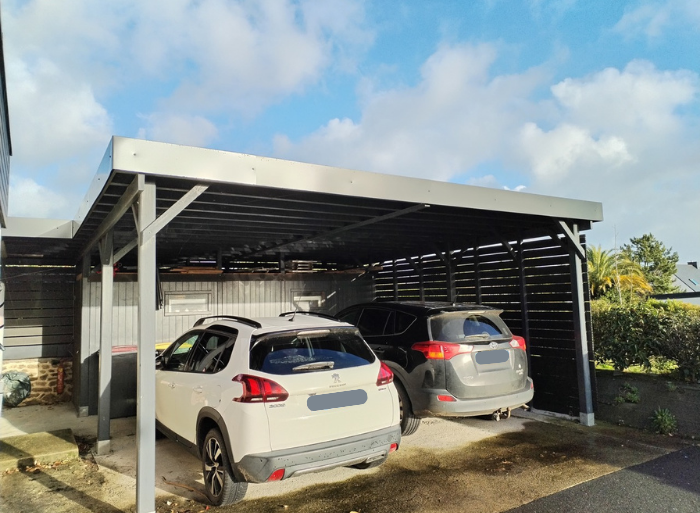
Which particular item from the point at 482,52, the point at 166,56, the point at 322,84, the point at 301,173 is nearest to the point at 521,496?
the point at 301,173

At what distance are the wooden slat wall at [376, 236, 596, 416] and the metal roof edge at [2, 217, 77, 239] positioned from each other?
6507mm

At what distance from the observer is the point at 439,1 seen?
30.2 feet

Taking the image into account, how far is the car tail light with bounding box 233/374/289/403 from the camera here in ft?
11.0

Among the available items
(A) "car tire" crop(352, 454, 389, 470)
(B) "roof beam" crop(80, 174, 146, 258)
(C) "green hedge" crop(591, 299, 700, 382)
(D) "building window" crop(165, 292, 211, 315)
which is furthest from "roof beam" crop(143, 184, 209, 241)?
(C) "green hedge" crop(591, 299, 700, 382)

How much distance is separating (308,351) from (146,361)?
4.28 ft

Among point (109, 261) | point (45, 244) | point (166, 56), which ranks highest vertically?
point (166, 56)

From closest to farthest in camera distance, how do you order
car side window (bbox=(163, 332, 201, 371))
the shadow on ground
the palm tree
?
the shadow on ground
car side window (bbox=(163, 332, 201, 371))
the palm tree

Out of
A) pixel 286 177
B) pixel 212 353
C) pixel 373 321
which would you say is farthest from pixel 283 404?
pixel 373 321

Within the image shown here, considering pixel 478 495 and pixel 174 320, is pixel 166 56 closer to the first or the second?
pixel 174 320

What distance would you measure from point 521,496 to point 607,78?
37.2 feet

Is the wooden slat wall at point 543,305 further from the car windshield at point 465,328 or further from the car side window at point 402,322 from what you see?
the car side window at point 402,322

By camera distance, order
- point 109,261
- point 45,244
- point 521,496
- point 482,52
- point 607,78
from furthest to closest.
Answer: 1. point 607,78
2. point 482,52
3. point 45,244
4. point 109,261
5. point 521,496

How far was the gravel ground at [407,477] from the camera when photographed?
148 inches

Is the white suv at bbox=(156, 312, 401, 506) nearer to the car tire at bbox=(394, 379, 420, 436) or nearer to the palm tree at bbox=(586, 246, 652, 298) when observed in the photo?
the car tire at bbox=(394, 379, 420, 436)
